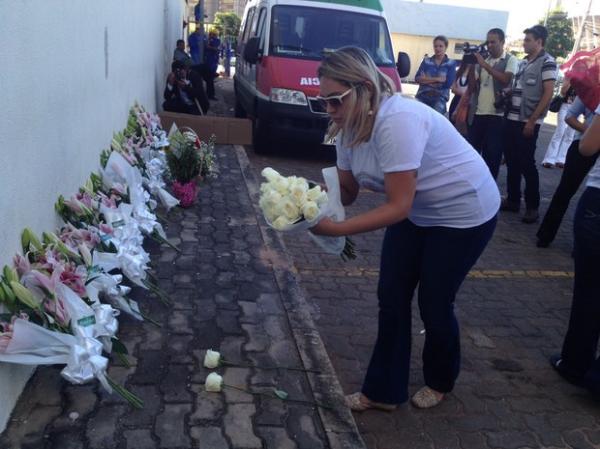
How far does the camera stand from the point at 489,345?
3.84 meters

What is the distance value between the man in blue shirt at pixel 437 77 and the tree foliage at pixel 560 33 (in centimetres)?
3466

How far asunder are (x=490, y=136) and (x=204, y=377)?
204 inches

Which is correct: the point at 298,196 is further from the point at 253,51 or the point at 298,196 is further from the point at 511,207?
the point at 253,51

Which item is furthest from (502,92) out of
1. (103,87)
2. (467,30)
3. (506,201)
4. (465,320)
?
(467,30)

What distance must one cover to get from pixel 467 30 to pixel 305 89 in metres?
43.0

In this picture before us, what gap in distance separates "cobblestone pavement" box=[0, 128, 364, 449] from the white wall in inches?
10.6

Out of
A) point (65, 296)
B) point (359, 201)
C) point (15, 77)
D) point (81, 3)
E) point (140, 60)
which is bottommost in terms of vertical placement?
point (359, 201)

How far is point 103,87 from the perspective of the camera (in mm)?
4613

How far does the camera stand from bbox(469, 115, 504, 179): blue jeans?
273 inches

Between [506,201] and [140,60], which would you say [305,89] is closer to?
[140,60]

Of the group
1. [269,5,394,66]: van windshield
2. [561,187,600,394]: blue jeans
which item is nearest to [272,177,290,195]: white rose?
[561,187,600,394]: blue jeans

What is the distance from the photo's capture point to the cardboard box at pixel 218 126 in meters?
8.73

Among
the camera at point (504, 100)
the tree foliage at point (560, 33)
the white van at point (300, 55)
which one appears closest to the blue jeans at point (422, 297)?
the camera at point (504, 100)

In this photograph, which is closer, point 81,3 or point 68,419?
point 68,419
